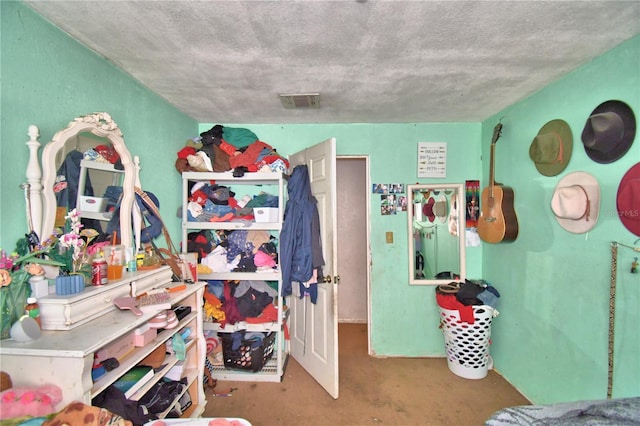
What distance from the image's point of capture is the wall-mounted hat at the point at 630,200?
140cm

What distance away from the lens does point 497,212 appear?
7.81 ft

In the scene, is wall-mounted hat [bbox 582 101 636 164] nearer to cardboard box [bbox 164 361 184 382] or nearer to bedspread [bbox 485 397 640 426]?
bedspread [bbox 485 397 640 426]

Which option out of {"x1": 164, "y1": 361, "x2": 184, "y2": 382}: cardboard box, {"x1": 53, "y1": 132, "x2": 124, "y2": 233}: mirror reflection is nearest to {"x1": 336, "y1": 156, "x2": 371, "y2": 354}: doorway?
{"x1": 164, "y1": 361, "x2": 184, "y2": 382}: cardboard box

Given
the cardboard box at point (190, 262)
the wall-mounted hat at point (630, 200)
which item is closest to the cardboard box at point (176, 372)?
the cardboard box at point (190, 262)

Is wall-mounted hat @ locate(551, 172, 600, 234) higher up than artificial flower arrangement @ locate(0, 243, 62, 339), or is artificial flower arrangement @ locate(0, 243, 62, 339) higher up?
wall-mounted hat @ locate(551, 172, 600, 234)

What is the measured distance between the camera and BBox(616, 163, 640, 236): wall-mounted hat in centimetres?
140

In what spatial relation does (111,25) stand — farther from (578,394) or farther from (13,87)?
(578,394)

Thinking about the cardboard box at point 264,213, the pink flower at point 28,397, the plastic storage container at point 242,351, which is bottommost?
the plastic storage container at point 242,351

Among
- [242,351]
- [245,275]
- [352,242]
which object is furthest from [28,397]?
[352,242]

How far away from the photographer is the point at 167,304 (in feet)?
4.95

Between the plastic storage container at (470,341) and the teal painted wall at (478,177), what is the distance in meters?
0.19

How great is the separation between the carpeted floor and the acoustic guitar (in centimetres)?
128

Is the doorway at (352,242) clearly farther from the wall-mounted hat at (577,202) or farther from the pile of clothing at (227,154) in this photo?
the wall-mounted hat at (577,202)

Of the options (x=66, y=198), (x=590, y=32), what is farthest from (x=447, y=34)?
(x=66, y=198)
